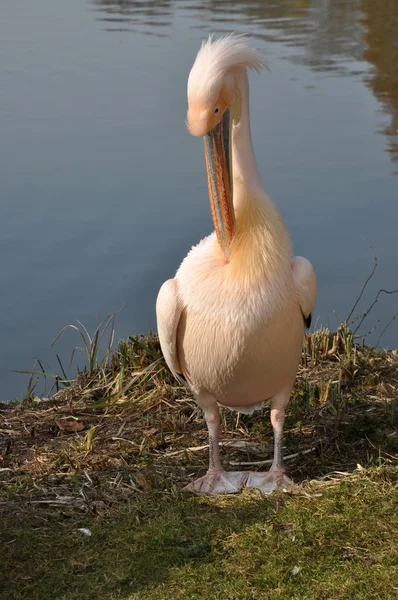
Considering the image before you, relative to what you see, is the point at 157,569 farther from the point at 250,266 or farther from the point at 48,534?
the point at 250,266

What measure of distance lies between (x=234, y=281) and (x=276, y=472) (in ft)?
2.39

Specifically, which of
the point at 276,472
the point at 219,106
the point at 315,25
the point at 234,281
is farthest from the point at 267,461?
the point at 315,25

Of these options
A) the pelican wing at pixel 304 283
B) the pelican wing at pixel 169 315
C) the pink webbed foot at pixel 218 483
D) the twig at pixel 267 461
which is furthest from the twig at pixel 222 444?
the pelican wing at pixel 304 283

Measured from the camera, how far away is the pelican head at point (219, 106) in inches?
122

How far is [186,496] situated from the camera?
338cm

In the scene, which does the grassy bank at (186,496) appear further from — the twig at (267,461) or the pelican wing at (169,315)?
the pelican wing at (169,315)

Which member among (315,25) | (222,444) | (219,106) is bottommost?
(222,444)

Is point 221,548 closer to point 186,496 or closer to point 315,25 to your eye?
point 186,496

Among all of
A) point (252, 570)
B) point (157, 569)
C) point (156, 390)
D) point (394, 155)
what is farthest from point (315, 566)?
point (394, 155)

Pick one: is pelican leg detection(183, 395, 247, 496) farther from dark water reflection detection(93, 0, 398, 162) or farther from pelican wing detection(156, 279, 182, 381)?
dark water reflection detection(93, 0, 398, 162)

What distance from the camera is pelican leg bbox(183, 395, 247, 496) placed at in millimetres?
3402

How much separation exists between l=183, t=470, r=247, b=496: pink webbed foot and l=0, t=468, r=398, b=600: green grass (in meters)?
0.06

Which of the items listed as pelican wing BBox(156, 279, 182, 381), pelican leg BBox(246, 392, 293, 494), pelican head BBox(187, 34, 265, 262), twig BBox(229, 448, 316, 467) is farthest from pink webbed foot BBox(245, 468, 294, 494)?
pelican head BBox(187, 34, 265, 262)

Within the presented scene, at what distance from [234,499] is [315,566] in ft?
1.72
